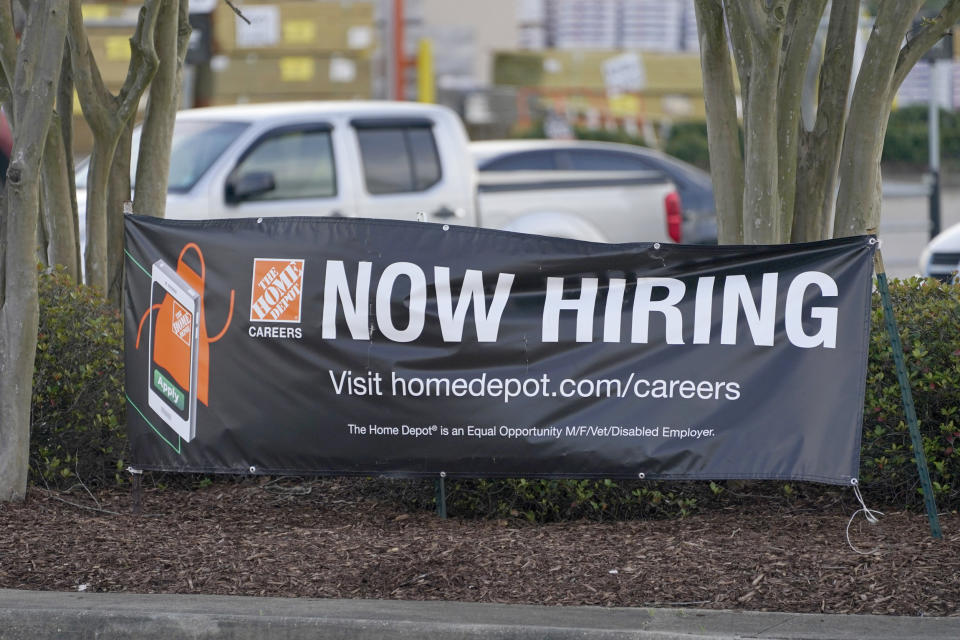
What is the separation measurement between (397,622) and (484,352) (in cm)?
143

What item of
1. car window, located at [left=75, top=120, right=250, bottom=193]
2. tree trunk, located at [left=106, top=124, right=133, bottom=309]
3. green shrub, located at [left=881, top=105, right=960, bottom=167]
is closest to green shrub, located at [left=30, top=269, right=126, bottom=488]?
tree trunk, located at [left=106, top=124, right=133, bottom=309]

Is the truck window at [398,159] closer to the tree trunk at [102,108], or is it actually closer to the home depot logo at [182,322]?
the tree trunk at [102,108]

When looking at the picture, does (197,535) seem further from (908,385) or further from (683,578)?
(908,385)

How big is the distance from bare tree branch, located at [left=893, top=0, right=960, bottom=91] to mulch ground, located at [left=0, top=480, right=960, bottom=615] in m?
2.36

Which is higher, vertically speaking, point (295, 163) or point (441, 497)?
point (295, 163)

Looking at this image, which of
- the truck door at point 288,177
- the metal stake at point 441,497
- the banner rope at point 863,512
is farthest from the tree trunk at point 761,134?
the truck door at point 288,177

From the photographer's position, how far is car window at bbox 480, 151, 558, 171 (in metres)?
15.4

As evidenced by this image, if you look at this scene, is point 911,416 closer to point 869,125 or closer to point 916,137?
point 869,125

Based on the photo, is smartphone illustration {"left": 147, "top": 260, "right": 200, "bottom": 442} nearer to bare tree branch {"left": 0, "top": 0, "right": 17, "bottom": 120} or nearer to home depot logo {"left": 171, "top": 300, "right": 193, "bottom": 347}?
home depot logo {"left": 171, "top": 300, "right": 193, "bottom": 347}

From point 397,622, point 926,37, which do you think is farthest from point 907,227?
point 397,622

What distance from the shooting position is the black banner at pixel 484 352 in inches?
204

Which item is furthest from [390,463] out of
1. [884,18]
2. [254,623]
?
[884,18]

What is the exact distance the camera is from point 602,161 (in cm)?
1596

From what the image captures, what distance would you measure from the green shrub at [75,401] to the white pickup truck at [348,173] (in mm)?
4403
